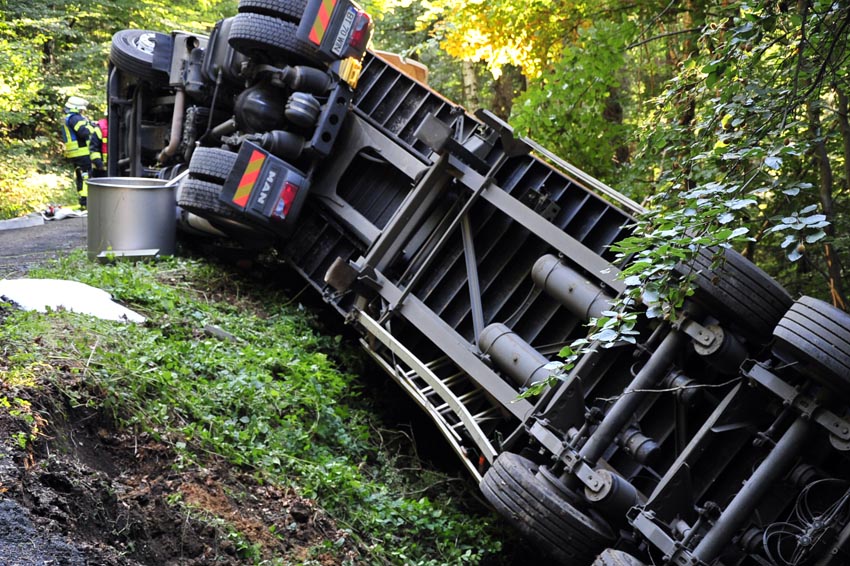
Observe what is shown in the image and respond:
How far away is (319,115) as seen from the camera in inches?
285

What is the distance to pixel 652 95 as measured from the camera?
420 inches

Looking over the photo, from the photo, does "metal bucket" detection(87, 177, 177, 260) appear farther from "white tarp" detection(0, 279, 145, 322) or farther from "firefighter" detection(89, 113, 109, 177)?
"firefighter" detection(89, 113, 109, 177)

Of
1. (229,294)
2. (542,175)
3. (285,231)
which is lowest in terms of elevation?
(229,294)

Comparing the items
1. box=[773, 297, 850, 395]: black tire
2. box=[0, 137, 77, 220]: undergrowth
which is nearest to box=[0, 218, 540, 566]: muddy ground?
box=[773, 297, 850, 395]: black tire

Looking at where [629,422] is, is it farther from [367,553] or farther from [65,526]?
[65,526]

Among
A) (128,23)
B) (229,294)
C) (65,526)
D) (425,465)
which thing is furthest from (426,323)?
(128,23)

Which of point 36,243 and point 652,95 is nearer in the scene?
point 36,243

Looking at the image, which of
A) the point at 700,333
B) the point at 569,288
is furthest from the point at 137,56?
the point at 700,333

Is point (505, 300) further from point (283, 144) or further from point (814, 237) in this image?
point (814, 237)

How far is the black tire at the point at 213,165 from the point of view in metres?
7.34

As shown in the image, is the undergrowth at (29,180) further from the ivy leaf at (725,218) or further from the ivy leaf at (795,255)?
the ivy leaf at (795,255)

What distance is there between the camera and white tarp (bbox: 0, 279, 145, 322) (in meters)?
5.25

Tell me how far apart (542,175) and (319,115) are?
2127 mm

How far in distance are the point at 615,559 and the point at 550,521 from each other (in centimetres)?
40
